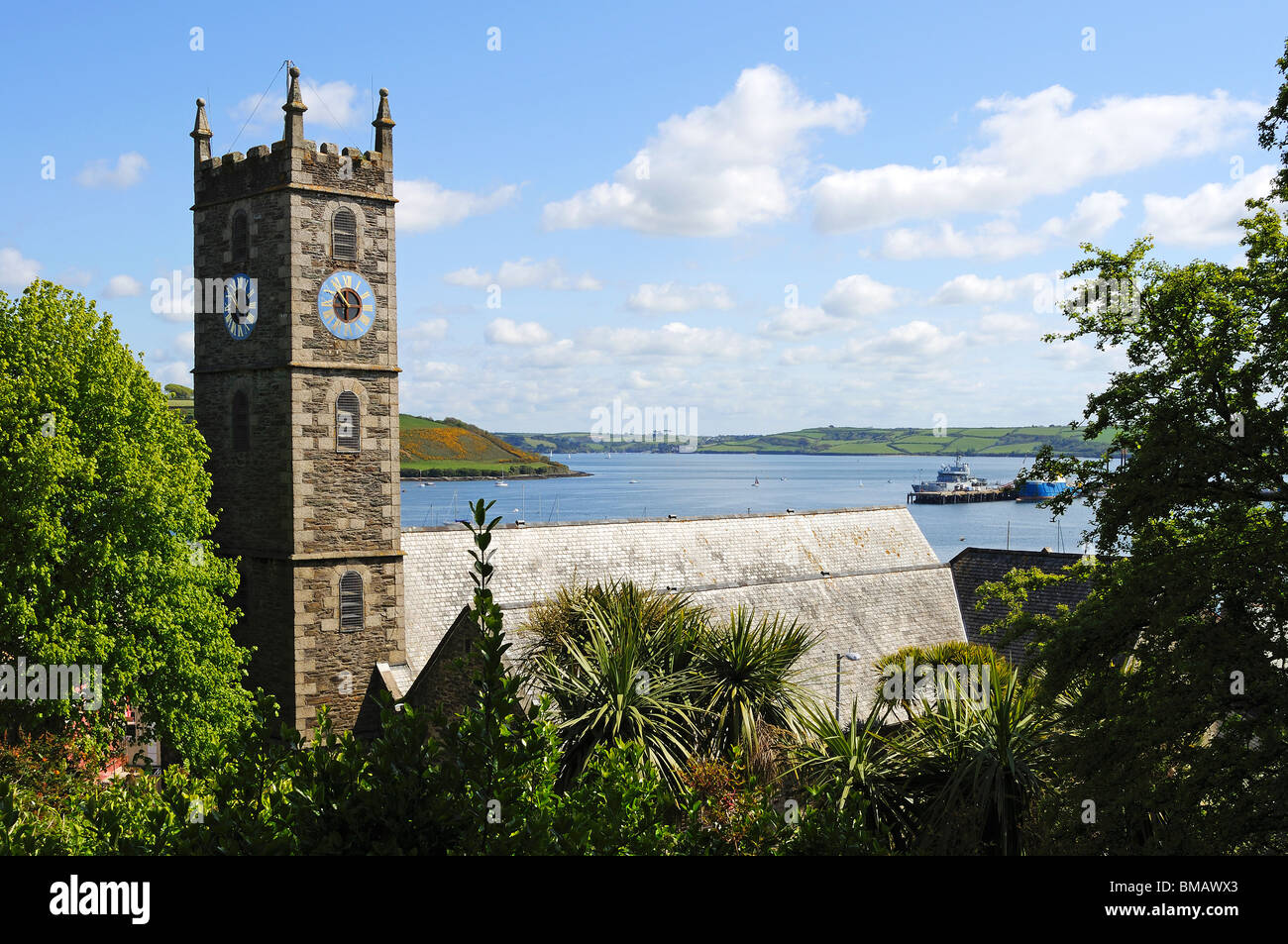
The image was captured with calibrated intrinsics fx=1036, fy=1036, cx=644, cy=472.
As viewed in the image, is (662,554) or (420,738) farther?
(662,554)

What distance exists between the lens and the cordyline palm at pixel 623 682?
17.3 meters

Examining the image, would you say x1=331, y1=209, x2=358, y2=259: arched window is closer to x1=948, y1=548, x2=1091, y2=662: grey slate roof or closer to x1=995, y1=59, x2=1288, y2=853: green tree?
x1=995, y1=59, x2=1288, y2=853: green tree

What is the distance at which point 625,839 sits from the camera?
742cm

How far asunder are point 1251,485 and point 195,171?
1143 inches

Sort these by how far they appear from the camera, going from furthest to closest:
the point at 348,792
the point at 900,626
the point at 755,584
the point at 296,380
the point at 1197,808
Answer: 1. the point at 900,626
2. the point at 755,584
3. the point at 296,380
4. the point at 1197,808
5. the point at 348,792

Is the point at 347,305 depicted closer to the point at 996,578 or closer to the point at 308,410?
the point at 308,410

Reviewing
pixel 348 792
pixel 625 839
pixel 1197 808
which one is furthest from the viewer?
pixel 1197 808

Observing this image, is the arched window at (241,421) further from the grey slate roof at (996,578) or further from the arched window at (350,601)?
the grey slate roof at (996,578)

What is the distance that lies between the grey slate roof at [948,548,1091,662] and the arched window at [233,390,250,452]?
903 inches

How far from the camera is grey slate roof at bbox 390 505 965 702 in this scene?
29781mm

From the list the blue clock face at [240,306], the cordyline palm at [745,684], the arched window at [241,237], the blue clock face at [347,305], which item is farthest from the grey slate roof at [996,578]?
the arched window at [241,237]
